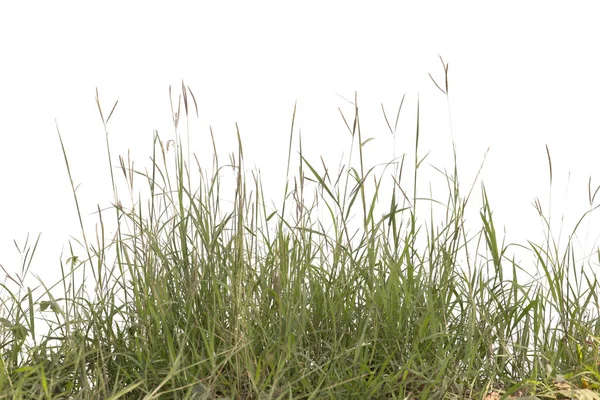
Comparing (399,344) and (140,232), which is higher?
(140,232)

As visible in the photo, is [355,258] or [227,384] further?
[355,258]

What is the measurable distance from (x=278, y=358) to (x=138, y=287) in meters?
0.62

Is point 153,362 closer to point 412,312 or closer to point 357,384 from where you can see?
point 357,384

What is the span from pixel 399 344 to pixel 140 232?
1097 millimetres

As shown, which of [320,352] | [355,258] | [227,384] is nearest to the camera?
[227,384]

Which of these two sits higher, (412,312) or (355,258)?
(355,258)

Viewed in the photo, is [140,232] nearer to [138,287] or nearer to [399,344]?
[138,287]

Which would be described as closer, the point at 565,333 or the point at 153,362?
the point at 153,362

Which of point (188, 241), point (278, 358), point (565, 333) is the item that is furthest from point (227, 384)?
point (565, 333)

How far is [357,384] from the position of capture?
2656 mm

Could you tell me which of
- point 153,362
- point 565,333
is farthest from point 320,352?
point 565,333

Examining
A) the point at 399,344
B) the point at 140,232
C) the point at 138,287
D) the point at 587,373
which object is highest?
the point at 140,232

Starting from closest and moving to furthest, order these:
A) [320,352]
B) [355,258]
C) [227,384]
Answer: [227,384]
[320,352]
[355,258]

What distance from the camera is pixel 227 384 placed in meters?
2.65
